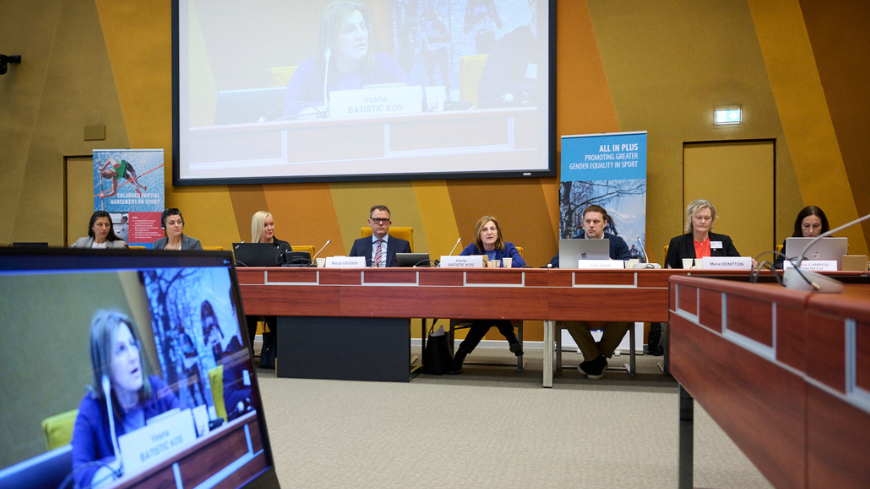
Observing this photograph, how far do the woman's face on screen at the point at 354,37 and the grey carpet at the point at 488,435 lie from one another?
3.43m

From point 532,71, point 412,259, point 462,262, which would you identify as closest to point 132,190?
point 412,259

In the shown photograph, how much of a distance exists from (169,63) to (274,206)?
1.98 meters

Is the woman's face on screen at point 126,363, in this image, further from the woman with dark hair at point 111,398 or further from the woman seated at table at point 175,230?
the woman seated at table at point 175,230

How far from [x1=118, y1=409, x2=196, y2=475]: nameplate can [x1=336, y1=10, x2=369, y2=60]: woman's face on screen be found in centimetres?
539

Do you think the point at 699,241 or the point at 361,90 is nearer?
the point at 699,241

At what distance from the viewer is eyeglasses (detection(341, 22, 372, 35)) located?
5.65m

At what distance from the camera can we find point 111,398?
2.09 feet

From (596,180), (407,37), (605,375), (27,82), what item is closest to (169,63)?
(27,82)

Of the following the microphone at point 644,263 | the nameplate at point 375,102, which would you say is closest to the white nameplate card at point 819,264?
the microphone at point 644,263

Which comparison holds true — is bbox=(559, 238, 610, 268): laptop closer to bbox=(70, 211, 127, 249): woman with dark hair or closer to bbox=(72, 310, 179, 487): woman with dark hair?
bbox=(72, 310, 179, 487): woman with dark hair

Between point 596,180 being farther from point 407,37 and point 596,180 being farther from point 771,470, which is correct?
point 771,470

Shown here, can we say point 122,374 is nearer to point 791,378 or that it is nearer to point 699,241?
point 791,378

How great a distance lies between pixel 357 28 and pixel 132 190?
9.50ft

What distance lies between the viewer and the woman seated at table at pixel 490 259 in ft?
13.3
